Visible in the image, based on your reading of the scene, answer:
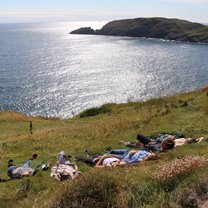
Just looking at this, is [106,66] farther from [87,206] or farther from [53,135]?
[87,206]

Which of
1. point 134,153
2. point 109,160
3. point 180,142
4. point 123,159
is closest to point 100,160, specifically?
point 109,160

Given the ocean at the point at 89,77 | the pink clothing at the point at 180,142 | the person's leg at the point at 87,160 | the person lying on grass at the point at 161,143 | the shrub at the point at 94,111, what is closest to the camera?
the person's leg at the point at 87,160

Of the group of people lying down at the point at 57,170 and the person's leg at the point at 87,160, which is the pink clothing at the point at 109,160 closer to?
the person's leg at the point at 87,160

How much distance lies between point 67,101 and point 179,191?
3095 inches

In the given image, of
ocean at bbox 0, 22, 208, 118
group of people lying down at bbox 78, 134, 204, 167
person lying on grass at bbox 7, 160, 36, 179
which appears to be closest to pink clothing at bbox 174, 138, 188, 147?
group of people lying down at bbox 78, 134, 204, 167

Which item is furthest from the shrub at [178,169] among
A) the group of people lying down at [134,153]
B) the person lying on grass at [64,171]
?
the group of people lying down at [134,153]

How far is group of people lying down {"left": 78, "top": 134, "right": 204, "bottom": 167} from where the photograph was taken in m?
17.6

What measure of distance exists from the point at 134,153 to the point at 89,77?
100363 millimetres

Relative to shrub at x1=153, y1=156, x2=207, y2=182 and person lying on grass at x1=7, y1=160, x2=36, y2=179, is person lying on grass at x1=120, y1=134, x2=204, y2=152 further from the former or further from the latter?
shrub at x1=153, y1=156, x2=207, y2=182

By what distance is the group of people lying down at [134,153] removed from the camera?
17578mm

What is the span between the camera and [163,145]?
19.9m

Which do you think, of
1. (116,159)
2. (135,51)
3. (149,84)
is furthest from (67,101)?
(135,51)

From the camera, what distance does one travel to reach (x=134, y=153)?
18547 millimetres

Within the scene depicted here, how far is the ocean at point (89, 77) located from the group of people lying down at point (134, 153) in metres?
53.9
